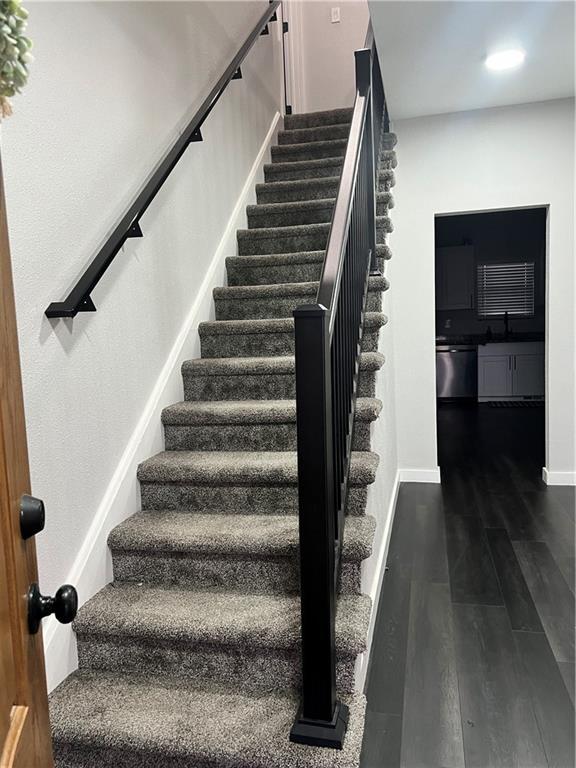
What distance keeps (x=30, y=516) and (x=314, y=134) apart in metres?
4.61

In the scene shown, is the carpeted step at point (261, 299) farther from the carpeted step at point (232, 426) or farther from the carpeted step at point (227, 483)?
the carpeted step at point (227, 483)

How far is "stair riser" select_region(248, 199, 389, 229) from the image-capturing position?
3727mm

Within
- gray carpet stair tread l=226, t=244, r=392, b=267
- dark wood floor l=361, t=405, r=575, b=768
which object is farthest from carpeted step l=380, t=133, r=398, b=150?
dark wood floor l=361, t=405, r=575, b=768

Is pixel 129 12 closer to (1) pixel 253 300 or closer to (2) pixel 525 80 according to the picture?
(1) pixel 253 300

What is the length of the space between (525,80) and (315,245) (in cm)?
165

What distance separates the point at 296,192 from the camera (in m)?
4.02

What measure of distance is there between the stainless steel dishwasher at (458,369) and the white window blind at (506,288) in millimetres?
845

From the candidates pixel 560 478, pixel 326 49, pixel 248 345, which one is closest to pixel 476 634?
pixel 248 345

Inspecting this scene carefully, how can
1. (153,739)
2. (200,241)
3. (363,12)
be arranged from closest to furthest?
1. (153,739)
2. (200,241)
3. (363,12)

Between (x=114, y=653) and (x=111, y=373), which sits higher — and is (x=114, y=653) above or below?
below

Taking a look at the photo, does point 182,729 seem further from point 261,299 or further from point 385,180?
point 385,180

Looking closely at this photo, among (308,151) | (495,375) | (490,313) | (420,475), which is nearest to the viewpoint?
(420,475)

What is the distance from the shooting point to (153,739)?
147cm

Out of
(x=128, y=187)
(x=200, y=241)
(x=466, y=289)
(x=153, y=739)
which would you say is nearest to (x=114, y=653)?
(x=153, y=739)
